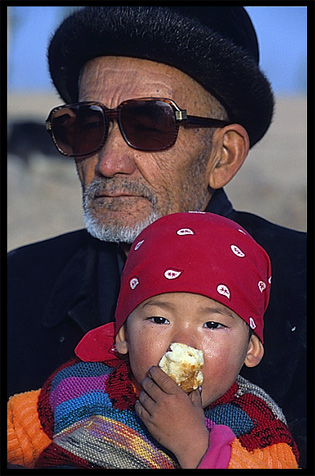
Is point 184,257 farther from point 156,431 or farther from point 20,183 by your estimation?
point 20,183

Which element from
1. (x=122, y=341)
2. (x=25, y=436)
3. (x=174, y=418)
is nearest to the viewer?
(x=174, y=418)

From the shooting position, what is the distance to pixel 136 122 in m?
3.62

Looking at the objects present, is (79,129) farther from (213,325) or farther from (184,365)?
(184,365)

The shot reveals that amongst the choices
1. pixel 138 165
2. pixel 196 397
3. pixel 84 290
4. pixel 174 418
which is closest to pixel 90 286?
pixel 84 290

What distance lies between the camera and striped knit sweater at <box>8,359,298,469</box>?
2.46m

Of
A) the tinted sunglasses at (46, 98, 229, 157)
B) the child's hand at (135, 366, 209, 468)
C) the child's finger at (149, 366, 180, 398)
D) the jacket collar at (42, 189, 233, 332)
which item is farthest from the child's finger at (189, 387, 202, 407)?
the tinted sunglasses at (46, 98, 229, 157)

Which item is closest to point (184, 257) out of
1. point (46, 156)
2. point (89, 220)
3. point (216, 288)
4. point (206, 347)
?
point (216, 288)

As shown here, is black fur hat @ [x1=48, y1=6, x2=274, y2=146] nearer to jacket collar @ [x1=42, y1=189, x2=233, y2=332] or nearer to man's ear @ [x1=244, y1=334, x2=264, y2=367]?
jacket collar @ [x1=42, y1=189, x2=233, y2=332]

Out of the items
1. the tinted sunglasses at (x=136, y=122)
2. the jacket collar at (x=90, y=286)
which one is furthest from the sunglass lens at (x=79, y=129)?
the jacket collar at (x=90, y=286)

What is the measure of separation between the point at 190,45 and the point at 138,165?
72cm

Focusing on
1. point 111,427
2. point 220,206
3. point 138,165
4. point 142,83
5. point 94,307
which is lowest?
point 111,427

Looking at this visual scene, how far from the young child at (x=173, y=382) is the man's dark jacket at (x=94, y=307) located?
689 mm

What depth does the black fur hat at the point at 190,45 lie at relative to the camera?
3639 millimetres

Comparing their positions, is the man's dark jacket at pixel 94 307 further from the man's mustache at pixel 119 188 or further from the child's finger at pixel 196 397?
the child's finger at pixel 196 397
